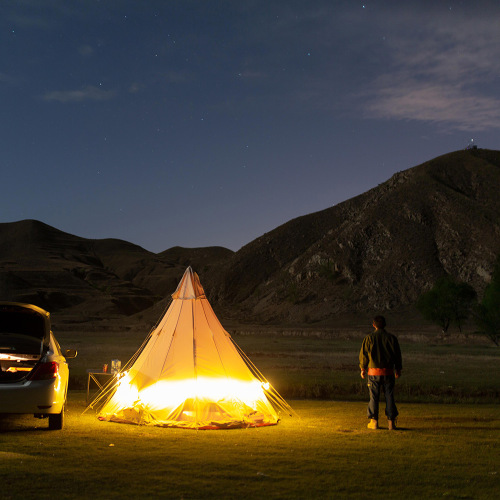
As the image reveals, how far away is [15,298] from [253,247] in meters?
58.6

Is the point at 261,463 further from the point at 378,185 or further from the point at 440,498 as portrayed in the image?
the point at 378,185

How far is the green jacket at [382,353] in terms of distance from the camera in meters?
→ 14.1

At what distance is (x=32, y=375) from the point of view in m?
12.4

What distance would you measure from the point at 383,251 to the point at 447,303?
41917 millimetres

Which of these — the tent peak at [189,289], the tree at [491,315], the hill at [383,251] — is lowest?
the tent peak at [189,289]

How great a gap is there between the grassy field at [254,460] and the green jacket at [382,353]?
1.36 meters

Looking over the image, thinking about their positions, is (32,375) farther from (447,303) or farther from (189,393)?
(447,303)

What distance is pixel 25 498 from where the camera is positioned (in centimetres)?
791

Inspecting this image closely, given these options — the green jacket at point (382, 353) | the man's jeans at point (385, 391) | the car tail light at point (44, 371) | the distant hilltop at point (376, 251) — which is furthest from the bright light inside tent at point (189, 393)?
the distant hilltop at point (376, 251)

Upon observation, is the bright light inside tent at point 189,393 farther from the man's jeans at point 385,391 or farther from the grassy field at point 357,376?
the grassy field at point 357,376

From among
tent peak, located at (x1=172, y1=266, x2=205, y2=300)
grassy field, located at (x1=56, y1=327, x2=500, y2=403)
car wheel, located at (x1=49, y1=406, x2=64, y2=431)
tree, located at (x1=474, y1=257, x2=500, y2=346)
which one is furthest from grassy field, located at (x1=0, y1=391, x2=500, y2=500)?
tree, located at (x1=474, y1=257, x2=500, y2=346)

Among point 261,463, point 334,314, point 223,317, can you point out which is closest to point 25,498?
point 261,463

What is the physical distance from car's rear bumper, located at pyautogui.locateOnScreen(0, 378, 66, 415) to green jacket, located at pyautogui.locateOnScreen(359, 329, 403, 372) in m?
6.13

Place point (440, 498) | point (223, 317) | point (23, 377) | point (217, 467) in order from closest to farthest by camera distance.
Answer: point (440, 498) < point (217, 467) < point (23, 377) < point (223, 317)
